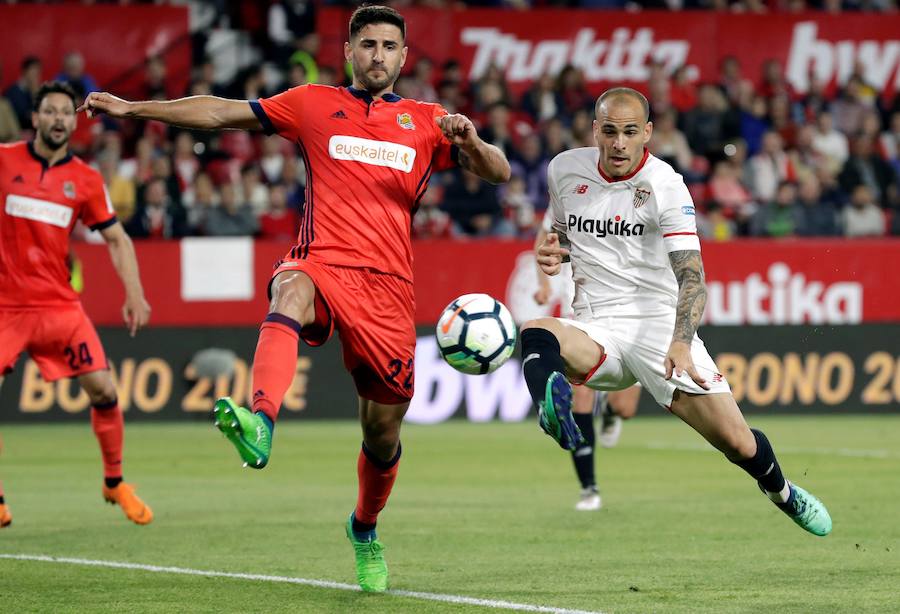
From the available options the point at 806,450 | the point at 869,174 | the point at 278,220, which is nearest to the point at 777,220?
the point at 869,174

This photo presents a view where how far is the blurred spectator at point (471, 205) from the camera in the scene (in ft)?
60.5

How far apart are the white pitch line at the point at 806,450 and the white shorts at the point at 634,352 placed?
23.9 feet

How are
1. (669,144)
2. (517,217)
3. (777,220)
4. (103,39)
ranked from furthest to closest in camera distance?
(103,39) → (669,144) → (777,220) → (517,217)

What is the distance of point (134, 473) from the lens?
1291 centimetres

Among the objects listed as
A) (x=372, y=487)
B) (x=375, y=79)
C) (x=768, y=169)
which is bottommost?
(x=372, y=487)

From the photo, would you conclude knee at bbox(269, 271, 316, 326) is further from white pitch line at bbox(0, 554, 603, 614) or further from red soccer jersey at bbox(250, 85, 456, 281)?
white pitch line at bbox(0, 554, 603, 614)

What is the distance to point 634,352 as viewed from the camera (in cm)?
745

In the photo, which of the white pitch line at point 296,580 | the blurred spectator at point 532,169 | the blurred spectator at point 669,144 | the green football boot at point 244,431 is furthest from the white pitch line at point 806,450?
the green football boot at point 244,431

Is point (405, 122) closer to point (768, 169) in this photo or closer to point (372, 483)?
point (372, 483)

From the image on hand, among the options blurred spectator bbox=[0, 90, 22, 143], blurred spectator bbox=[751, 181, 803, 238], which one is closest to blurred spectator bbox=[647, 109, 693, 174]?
blurred spectator bbox=[751, 181, 803, 238]

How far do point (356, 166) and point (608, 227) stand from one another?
4.55 ft

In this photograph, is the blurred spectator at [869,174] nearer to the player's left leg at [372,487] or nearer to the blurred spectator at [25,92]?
the blurred spectator at [25,92]

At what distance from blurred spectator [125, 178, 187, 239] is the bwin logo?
10684mm

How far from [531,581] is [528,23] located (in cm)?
1528
